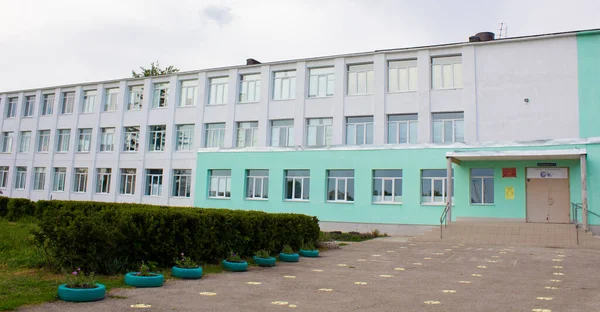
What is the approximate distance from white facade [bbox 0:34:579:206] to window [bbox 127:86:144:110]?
23cm

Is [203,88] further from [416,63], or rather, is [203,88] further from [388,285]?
[388,285]

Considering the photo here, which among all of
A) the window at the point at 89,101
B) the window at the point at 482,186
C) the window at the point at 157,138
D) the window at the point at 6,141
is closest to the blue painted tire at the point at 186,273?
the window at the point at 482,186

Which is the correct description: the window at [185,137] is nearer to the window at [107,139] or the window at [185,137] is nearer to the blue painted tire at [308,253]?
the window at [107,139]

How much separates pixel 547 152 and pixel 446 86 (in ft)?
19.8

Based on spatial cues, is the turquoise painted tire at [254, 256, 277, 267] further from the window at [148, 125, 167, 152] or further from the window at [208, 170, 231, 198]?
the window at [148, 125, 167, 152]

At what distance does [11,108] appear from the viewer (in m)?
39.1

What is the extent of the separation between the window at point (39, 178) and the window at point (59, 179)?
3.51ft

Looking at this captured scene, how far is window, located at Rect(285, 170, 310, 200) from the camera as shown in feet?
83.0

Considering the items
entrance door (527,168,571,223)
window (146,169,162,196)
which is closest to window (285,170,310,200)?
window (146,169,162,196)

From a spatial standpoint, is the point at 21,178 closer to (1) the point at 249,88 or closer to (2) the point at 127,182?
(2) the point at 127,182

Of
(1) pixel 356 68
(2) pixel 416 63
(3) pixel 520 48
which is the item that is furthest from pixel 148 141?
(3) pixel 520 48

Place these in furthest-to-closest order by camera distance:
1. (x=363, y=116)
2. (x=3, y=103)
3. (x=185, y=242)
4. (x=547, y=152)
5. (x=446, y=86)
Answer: (x=3, y=103)
(x=363, y=116)
(x=446, y=86)
(x=547, y=152)
(x=185, y=242)

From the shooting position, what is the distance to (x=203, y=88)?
29516mm

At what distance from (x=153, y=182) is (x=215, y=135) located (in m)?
5.27
